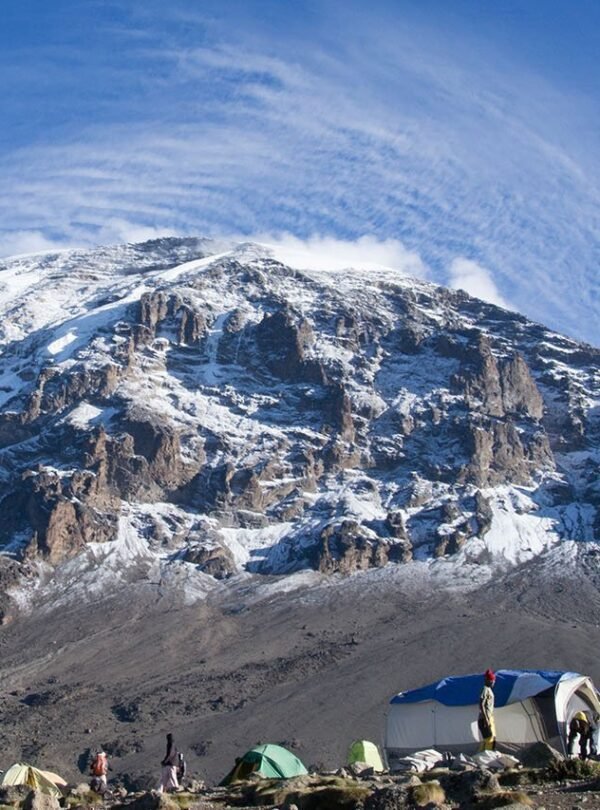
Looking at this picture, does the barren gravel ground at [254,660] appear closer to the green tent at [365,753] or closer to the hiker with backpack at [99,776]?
the green tent at [365,753]

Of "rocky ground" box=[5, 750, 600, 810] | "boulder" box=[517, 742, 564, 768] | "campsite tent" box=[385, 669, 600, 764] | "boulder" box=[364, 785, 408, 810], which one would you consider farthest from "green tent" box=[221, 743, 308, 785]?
"boulder" box=[364, 785, 408, 810]

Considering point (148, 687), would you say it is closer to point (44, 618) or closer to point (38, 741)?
point (38, 741)

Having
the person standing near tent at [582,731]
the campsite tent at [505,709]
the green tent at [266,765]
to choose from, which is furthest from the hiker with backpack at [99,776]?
the person standing near tent at [582,731]

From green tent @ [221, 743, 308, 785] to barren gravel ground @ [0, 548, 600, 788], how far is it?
62.4 metres

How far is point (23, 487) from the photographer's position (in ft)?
618

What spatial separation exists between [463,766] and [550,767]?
203 inches

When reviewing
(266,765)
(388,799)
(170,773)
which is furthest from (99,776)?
(388,799)

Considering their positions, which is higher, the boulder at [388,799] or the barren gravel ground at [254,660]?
the barren gravel ground at [254,660]

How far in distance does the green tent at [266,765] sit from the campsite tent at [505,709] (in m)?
4.67

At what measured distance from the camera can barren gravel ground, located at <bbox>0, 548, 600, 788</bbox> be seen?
382ft

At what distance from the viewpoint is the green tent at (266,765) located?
1686 inches

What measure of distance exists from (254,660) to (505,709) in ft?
340

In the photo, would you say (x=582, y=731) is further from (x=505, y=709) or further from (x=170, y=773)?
(x=170, y=773)

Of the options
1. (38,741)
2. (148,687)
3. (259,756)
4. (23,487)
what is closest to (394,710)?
(259,756)
